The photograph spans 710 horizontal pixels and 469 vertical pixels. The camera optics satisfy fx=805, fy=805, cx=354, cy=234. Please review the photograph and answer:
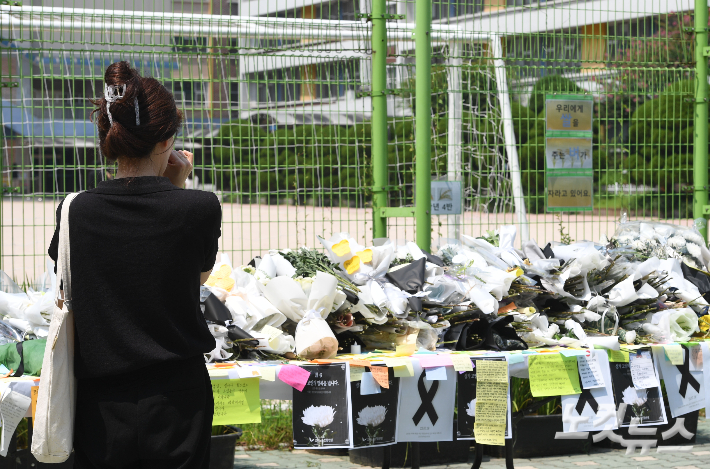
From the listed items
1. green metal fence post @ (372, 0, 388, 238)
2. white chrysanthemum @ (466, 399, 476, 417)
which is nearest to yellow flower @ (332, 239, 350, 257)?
white chrysanthemum @ (466, 399, 476, 417)

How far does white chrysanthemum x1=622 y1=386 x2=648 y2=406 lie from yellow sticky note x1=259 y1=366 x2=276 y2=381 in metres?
1.62

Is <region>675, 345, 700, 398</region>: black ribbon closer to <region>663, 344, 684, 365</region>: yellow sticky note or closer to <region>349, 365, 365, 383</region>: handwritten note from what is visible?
<region>663, 344, 684, 365</region>: yellow sticky note

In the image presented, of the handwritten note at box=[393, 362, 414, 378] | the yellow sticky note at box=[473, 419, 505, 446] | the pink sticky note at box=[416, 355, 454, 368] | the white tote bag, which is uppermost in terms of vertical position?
the white tote bag

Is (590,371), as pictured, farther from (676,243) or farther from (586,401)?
(676,243)

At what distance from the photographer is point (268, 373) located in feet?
10.1

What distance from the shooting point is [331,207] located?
4.81 metres

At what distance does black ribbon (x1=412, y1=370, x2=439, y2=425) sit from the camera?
129 inches

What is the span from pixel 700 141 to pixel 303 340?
365 cm

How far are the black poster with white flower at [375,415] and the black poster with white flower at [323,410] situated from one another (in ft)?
0.14

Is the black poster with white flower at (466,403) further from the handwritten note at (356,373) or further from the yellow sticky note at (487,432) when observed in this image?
the handwritten note at (356,373)

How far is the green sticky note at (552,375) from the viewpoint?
11.3 feet

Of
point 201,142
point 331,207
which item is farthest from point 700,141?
point 201,142

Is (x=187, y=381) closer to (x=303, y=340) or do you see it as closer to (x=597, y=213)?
(x=303, y=340)

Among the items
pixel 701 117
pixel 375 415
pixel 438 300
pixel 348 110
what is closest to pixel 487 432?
pixel 375 415
